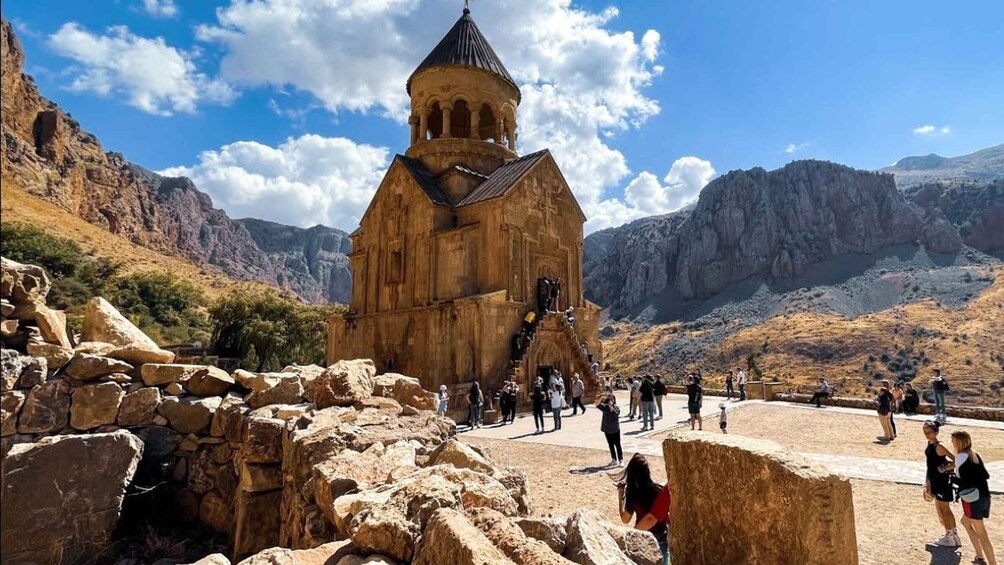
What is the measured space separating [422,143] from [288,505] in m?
20.8

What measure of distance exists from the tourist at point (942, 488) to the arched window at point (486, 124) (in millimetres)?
22586

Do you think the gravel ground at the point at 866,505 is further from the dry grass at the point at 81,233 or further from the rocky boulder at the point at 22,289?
the dry grass at the point at 81,233

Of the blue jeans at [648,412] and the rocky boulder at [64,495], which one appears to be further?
the blue jeans at [648,412]

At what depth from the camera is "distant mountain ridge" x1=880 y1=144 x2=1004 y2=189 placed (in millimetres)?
130913

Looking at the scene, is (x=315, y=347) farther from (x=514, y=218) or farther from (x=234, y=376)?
(x=234, y=376)

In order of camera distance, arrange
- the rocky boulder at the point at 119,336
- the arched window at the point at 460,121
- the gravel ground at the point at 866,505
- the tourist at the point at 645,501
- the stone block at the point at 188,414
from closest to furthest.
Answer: the tourist at the point at 645,501 < the gravel ground at the point at 866,505 < the stone block at the point at 188,414 < the rocky boulder at the point at 119,336 < the arched window at the point at 460,121

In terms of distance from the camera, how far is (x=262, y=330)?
28.0 meters

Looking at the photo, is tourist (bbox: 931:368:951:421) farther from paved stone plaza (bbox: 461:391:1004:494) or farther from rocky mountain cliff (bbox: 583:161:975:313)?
rocky mountain cliff (bbox: 583:161:975:313)

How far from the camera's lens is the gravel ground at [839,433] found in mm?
10102

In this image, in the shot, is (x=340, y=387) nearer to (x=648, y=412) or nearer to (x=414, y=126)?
(x=648, y=412)

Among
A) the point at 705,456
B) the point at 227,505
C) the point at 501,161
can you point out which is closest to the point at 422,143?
the point at 501,161

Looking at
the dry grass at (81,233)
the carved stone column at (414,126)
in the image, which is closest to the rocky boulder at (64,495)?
the carved stone column at (414,126)

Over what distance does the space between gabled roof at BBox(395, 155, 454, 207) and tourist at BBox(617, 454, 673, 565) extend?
1737 centimetres

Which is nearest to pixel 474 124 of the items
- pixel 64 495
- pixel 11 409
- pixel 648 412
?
pixel 648 412
